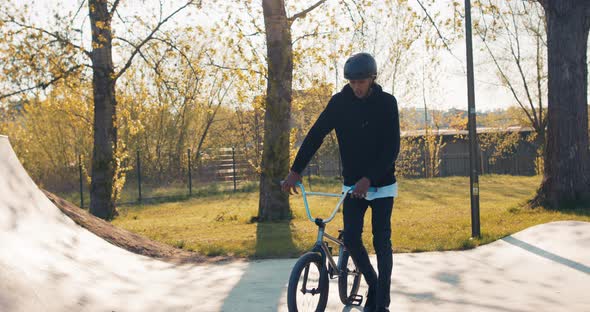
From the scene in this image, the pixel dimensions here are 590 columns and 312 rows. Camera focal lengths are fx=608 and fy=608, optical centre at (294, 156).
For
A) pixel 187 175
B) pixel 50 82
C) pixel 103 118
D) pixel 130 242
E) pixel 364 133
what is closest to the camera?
pixel 364 133

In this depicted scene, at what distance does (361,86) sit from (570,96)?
829 cm

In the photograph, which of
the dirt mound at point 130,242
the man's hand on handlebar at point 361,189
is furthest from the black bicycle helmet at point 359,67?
the dirt mound at point 130,242

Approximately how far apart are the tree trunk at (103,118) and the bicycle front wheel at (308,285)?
12616 mm

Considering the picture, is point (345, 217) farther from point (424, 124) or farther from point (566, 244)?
point (424, 124)

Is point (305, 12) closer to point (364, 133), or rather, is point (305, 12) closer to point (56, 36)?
point (56, 36)

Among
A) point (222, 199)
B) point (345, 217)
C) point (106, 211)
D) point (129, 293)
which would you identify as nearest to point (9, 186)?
point (129, 293)

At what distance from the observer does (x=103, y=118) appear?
16.0 meters

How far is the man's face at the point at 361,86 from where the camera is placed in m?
4.41

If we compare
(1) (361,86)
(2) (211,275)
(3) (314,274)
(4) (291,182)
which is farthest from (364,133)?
(2) (211,275)

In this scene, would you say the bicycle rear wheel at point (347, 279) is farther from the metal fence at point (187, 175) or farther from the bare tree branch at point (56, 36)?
the metal fence at point (187, 175)

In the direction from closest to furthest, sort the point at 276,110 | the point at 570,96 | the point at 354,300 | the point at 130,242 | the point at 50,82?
the point at 354,300 → the point at 130,242 → the point at 570,96 → the point at 276,110 → the point at 50,82

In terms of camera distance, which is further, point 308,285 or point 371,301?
point 371,301

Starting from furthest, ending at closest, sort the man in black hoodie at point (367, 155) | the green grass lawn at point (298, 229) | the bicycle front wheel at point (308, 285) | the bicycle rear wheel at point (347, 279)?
the green grass lawn at point (298, 229), the bicycle rear wheel at point (347, 279), the man in black hoodie at point (367, 155), the bicycle front wheel at point (308, 285)

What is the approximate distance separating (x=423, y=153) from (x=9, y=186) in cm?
3114
